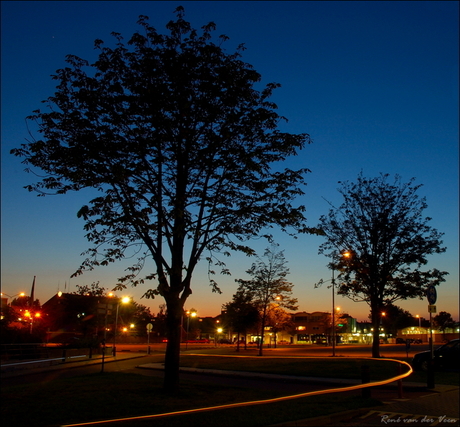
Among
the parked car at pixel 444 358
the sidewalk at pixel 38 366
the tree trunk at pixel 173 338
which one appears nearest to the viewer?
the tree trunk at pixel 173 338

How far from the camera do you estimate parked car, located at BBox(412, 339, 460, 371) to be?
23.5 meters

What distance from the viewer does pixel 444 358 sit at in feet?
79.3

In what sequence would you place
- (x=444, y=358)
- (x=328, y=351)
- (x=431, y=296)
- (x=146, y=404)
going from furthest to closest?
1. (x=328, y=351)
2. (x=444, y=358)
3. (x=431, y=296)
4. (x=146, y=404)

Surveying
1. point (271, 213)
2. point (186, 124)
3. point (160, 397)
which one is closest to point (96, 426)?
point (160, 397)

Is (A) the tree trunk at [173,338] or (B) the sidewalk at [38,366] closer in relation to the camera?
(A) the tree trunk at [173,338]

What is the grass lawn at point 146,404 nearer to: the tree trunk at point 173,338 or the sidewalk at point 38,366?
the tree trunk at point 173,338

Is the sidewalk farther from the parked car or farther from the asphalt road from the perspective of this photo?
the parked car

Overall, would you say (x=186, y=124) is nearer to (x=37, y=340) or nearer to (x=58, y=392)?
(x=58, y=392)

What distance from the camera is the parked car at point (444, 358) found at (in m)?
23.5

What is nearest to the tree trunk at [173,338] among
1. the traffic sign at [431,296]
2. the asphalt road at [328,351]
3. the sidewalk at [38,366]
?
the traffic sign at [431,296]

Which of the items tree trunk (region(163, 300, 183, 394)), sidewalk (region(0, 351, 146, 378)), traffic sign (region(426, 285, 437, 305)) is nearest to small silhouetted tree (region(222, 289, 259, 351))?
sidewalk (region(0, 351, 146, 378))

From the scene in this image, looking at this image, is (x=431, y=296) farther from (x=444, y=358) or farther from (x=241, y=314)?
(x=241, y=314)

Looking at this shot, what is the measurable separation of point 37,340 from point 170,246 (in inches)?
1094

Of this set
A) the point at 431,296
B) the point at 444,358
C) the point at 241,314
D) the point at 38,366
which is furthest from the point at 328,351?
the point at 431,296
